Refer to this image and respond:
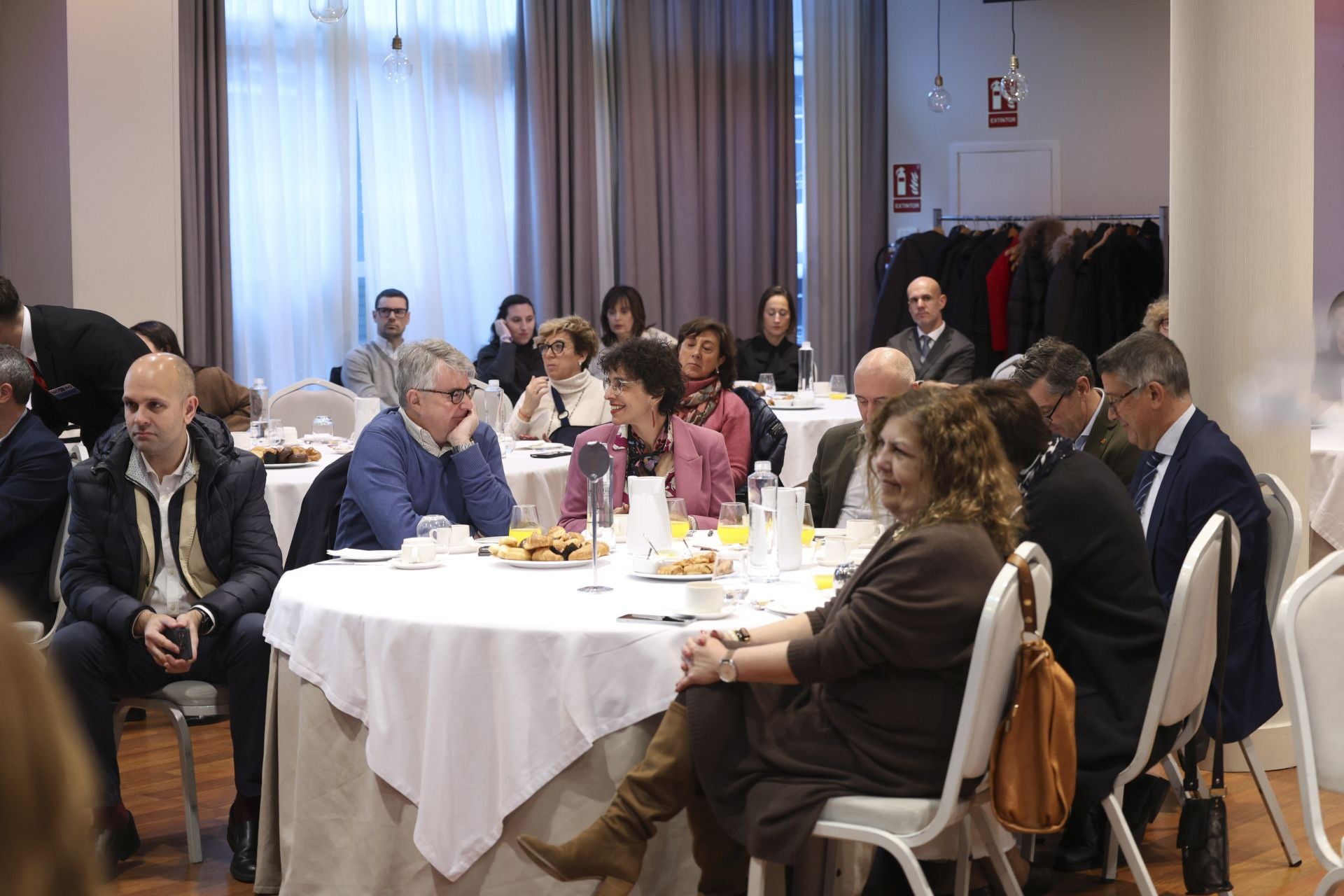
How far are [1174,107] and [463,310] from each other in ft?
18.0

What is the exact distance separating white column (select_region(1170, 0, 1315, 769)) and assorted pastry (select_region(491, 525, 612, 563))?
82.9 inches

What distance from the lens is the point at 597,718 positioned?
9.40 ft

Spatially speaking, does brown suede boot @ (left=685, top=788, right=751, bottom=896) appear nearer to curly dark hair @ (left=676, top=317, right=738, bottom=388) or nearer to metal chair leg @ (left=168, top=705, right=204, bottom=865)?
metal chair leg @ (left=168, top=705, right=204, bottom=865)

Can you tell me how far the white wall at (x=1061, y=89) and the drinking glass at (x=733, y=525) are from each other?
281 inches

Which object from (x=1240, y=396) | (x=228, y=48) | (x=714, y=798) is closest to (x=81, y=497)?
(x=714, y=798)

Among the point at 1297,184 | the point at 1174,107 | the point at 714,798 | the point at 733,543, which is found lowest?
the point at 714,798

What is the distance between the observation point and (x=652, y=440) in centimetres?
450

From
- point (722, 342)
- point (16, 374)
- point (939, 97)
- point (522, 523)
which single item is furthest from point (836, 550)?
Result: point (939, 97)

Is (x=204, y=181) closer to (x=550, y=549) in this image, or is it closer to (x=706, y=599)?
(x=550, y=549)

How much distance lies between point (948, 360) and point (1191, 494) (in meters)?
4.79

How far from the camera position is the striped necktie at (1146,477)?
12.4 feet

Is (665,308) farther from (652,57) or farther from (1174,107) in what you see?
(1174,107)

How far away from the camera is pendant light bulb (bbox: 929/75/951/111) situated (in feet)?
31.8

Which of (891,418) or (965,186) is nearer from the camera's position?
(891,418)
